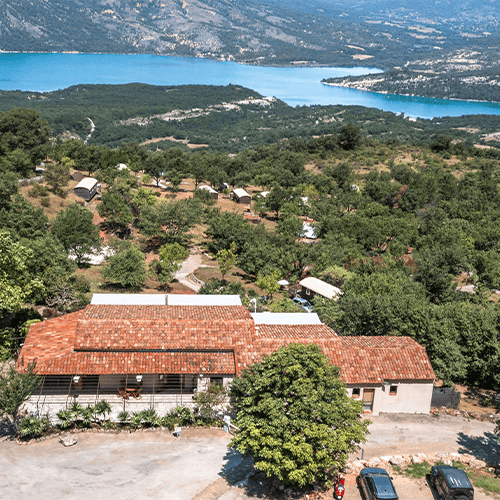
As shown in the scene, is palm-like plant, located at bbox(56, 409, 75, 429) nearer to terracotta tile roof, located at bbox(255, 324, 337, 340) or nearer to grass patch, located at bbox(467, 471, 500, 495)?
terracotta tile roof, located at bbox(255, 324, 337, 340)

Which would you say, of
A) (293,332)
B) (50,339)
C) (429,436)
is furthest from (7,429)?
(429,436)

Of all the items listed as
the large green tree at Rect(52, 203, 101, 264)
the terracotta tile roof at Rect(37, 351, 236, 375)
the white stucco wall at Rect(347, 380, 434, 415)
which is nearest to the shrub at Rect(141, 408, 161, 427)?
the terracotta tile roof at Rect(37, 351, 236, 375)

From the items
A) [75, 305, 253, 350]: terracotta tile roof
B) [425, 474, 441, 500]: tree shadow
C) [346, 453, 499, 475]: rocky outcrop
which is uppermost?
[75, 305, 253, 350]: terracotta tile roof

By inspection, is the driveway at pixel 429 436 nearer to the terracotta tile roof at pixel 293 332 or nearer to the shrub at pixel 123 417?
the terracotta tile roof at pixel 293 332

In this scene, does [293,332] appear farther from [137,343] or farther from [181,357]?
[137,343]

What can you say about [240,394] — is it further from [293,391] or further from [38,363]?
[38,363]

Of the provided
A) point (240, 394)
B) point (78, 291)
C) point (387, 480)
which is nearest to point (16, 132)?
point (78, 291)

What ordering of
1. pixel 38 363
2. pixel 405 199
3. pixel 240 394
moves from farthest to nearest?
pixel 405 199 → pixel 38 363 → pixel 240 394
